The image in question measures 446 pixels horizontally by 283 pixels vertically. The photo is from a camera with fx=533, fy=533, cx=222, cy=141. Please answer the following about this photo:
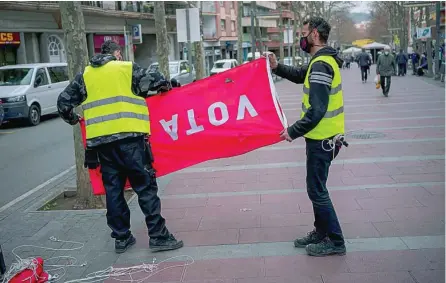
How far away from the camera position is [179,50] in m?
47.3

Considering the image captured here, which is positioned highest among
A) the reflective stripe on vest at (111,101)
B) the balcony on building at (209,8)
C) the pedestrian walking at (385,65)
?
the balcony on building at (209,8)

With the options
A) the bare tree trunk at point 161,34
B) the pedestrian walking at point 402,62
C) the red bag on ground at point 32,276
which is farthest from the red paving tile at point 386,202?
the pedestrian walking at point 402,62

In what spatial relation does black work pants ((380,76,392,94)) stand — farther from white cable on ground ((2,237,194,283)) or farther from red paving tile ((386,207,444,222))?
white cable on ground ((2,237,194,283))

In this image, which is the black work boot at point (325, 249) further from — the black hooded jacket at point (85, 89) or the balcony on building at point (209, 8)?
the balcony on building at point (209, 8)

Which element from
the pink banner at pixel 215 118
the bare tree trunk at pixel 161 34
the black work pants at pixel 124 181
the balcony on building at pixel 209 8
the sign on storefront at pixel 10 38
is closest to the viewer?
the black work pants at pixel 124 181

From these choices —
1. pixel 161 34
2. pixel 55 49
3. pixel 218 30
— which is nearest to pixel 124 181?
pixel 161 34

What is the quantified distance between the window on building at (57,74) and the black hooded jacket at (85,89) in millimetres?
13601

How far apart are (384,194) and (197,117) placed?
260cm

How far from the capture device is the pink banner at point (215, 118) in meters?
5.00

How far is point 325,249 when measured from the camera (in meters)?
4.51

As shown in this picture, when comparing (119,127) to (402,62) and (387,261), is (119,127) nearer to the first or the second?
(387,261)

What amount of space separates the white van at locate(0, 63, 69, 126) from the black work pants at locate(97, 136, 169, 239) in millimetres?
11696

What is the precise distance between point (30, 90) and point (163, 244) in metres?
12.6

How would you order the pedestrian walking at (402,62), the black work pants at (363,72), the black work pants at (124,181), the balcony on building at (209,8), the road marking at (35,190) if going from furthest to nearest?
the balcony on building at (209,8) < the pedestrian walking at (402,62) < the black work pants at (363,72) < the road marking at (35,190) < the black work pants at (124,181)
